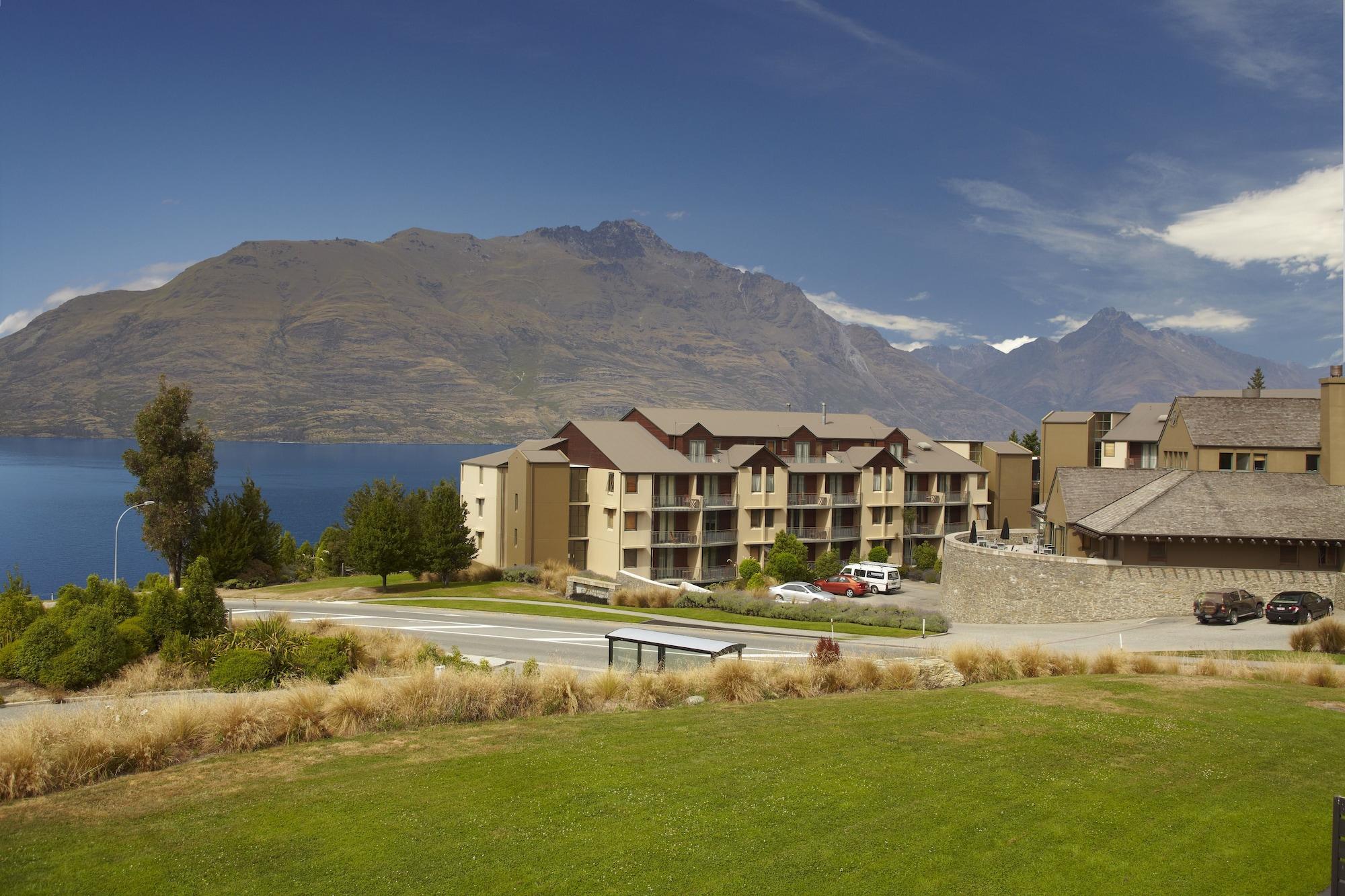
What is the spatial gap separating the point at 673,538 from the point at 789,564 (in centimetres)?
824

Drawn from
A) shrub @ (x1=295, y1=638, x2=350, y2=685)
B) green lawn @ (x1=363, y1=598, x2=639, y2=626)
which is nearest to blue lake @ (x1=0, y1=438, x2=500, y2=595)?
green lawn @ (x1=363, y1=598, x2=639, y2=626)

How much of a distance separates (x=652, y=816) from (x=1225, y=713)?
10560 millimetres

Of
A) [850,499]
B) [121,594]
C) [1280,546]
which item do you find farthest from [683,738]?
[850,499]

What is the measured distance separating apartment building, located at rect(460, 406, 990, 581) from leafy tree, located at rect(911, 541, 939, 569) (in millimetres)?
2886

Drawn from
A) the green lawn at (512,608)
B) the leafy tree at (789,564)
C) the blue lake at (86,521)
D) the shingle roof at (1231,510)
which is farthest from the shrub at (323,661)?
the blue lake at (86,521)

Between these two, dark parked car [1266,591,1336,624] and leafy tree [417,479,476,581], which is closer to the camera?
dark parked car [1266,591,1336,624]

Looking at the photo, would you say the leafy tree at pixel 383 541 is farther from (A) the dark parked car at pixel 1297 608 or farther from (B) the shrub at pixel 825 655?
(A) the dark parked car at pixel 1297 608

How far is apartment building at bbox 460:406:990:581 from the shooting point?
57281 millimetres

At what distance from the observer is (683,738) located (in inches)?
527

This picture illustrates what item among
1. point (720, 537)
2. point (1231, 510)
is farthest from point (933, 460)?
point (1231, 510)

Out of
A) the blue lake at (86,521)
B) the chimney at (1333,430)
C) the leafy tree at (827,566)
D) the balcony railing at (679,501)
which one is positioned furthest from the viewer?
the blue lake at (86,521)

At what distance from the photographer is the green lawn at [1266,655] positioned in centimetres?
2206

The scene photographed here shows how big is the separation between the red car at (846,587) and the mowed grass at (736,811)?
123 feet

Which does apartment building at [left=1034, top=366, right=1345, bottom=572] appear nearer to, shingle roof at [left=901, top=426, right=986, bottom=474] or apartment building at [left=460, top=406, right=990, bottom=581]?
apartment building at [left=460, top=406, right=990, bottom=581]
